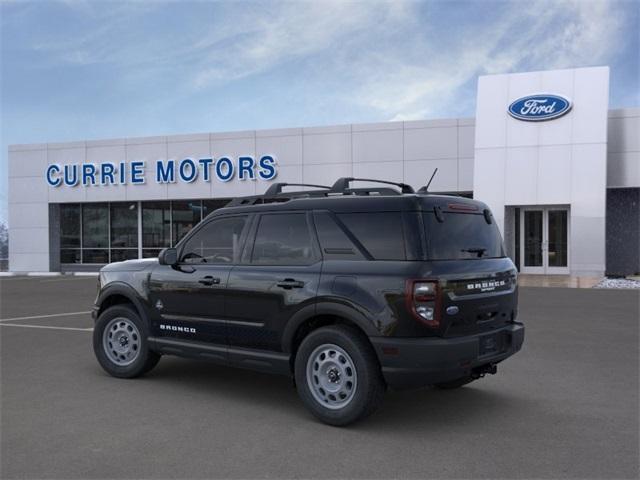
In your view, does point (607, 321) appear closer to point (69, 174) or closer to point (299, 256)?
point (299, 256)

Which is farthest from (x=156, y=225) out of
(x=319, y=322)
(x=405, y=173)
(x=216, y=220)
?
(x=319, y=322)

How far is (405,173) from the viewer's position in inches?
949

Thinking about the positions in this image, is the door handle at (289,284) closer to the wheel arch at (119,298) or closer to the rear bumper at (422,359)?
the rear bumper at (422,359)

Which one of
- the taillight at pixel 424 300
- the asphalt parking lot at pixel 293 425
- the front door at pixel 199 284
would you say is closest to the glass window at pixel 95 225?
the asphalt parking lot at pixel 293 425

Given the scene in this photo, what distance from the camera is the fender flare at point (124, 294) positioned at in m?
6.61

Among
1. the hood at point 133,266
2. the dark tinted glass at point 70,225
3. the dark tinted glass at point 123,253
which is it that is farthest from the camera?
the dark tinted glass at point 70,225

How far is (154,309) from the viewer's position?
21.3ft

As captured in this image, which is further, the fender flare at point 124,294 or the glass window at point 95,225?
the glass window at point 95,225

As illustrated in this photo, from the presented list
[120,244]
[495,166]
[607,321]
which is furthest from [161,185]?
[607,321]

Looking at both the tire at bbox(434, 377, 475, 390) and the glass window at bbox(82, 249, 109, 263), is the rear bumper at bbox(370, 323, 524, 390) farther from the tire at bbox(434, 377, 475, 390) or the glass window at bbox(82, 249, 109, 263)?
the glass window at bbox(82, 249, 109, 263)

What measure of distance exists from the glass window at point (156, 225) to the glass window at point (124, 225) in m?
0.46

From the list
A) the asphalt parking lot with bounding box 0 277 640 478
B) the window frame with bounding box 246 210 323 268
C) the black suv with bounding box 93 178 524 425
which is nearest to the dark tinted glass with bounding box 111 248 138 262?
the asphalt parking lot with bounding box 0 277 640 478

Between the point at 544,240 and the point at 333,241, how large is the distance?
1935 cm

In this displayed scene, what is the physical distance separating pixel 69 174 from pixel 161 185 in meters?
4.77
